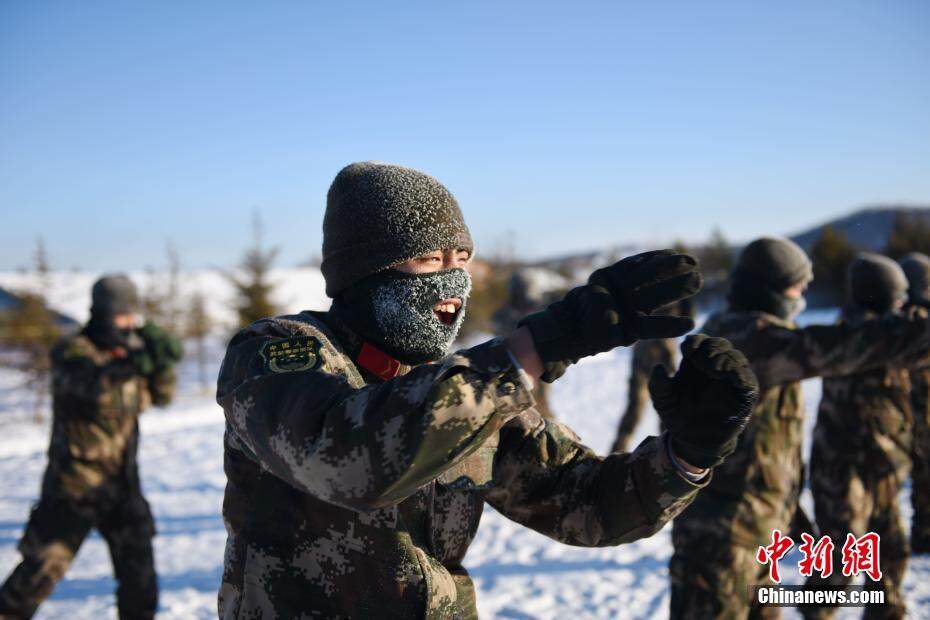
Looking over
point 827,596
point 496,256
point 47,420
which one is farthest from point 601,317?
point 496,256

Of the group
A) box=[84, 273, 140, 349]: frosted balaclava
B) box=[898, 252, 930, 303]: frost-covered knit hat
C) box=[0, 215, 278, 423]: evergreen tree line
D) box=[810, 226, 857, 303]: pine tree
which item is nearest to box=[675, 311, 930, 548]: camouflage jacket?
box=[898, 252, 930, 303]: frost-covered knit hat

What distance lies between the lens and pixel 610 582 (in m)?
4.86

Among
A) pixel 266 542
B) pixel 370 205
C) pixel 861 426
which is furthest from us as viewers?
pixel 861 426

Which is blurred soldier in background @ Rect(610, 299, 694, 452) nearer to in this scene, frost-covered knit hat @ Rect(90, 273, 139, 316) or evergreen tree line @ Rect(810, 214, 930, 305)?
frost-covered knit hat @ Rect(90, 273, 139, 316)

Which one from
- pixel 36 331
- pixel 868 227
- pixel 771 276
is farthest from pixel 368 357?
pixel 868 227

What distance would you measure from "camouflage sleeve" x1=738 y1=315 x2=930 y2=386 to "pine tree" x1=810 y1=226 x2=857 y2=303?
28486mm

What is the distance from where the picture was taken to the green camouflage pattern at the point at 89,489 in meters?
3.89

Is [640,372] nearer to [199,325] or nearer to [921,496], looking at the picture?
[921,496]

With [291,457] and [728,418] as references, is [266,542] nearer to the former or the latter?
[291,457]

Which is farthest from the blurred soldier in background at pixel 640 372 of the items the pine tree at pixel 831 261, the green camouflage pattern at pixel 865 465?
the pine tree at pixel 831 261

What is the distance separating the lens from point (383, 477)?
119 cm

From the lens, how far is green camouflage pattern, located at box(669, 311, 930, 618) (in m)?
3.22

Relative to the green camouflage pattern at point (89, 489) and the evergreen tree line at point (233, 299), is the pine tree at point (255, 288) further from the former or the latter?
the green camouflage pattern at point (89, 489)

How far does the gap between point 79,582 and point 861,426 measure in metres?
5.72
